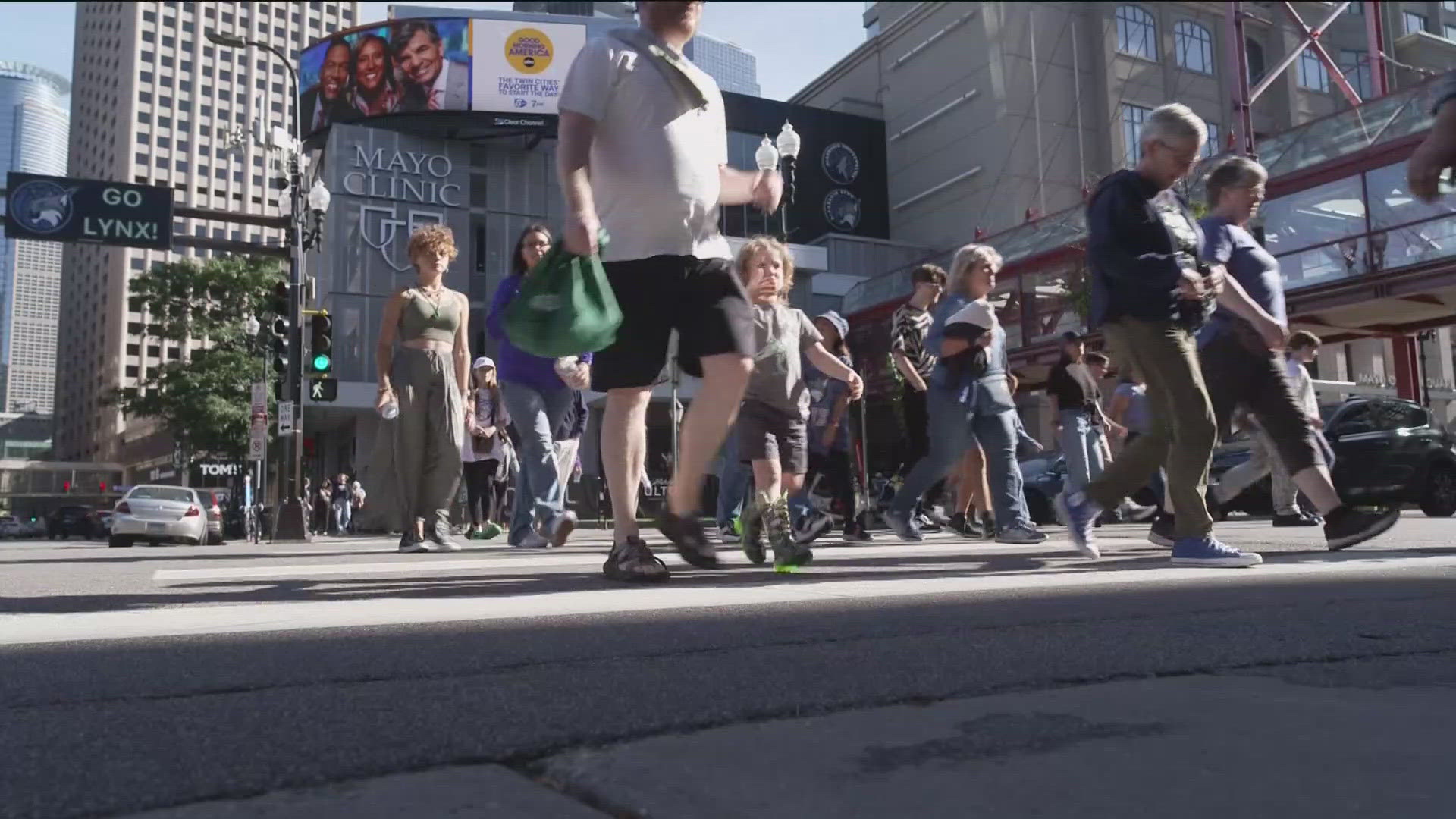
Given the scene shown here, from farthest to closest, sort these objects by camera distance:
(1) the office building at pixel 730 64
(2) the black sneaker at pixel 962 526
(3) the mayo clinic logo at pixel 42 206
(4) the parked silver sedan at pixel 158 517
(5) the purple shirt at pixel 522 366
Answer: (1) the office building at pixel 730 64 → (4) the parked silver sedan at pixel 158 517 → (3) the mayo clinic logo at pixel 42 206 → (2) the black sneaker at pixel 962 526 → (5) the purple shirt at pixel 522 366

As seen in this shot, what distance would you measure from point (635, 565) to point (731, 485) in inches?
168

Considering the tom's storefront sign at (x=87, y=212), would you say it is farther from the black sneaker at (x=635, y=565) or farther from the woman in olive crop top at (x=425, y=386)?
the black sneaker at (x=635, y=565)

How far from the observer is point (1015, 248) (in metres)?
30.5

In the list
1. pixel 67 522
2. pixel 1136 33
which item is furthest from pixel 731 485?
pixel 67 522

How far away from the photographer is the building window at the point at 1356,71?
4428 cm

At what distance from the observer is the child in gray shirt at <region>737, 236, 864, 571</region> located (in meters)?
5.80

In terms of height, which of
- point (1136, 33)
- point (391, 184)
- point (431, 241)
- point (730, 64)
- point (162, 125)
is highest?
point (162, 125)

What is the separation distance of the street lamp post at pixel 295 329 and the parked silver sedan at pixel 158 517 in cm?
330

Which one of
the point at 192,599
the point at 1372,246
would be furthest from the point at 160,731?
the point at 1372,246

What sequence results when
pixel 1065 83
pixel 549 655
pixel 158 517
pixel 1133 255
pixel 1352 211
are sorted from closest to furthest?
1. pixel 549 655
2. pixel 1133 255
3. pixel 158 517
4. pixel 1352 211
5. pixel 1065 83

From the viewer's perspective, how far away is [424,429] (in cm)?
616

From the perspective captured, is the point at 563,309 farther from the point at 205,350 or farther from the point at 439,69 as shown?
the point at 205,350

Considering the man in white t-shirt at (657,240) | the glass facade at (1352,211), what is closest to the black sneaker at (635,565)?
the man in white t-shirt at (657,240)

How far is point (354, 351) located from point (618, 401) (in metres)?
34.0
